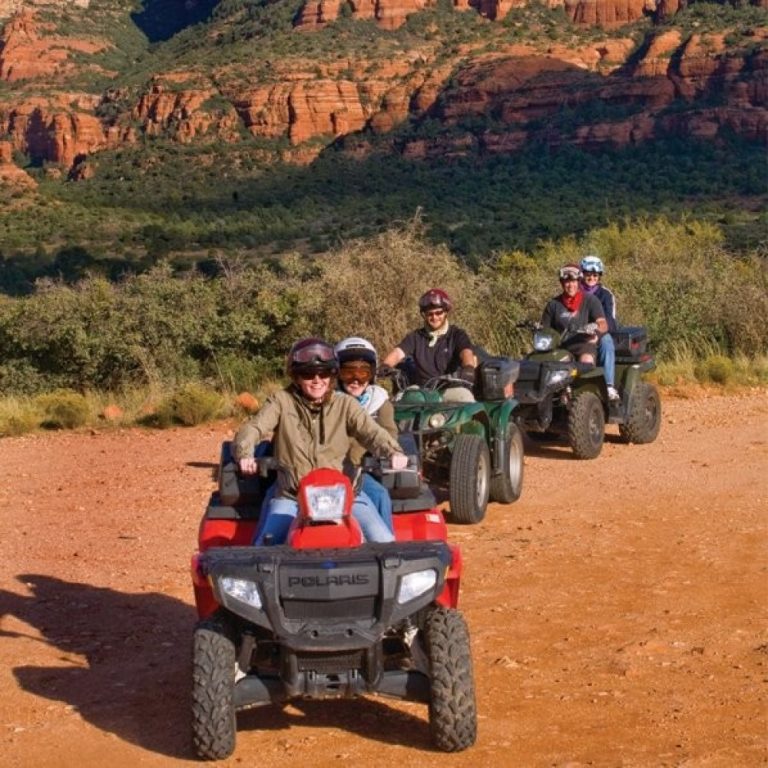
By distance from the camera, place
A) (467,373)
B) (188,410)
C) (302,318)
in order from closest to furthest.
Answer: (467,373)
(188,410)
(302,318)

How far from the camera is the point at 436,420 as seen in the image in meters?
9.48

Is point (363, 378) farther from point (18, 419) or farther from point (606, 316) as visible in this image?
point (18, 419)

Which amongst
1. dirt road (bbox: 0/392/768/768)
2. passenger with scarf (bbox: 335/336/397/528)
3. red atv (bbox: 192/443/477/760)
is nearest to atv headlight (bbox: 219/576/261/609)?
red atv (bbox: 192/443/477/760)

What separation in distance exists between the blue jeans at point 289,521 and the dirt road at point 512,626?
29.2 inches

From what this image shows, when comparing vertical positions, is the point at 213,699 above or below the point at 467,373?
above

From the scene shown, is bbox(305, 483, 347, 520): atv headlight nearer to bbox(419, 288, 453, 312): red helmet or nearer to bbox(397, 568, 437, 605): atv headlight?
bbox(397, 568, 437, 605): atv headlight

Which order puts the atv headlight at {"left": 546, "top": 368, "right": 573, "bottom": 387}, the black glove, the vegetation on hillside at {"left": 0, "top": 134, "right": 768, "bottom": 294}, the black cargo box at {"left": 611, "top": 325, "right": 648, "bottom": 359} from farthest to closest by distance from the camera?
1. the vegetation on hillside at {"left": 0, "top": 134, "right": 768, "bottom": 294}
2. the black cargo box at {"left": 611, "top": 325, "right": 648, "bottom": 359}
3. the atv headlight at {"left": 546, "top": 368, "right": 573, "bottom": 387}
4. the black glove

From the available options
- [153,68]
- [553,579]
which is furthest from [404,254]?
[153,68]

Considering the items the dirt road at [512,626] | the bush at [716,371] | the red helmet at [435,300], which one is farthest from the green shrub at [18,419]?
the bush at [716,371]

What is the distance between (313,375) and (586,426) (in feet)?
21.2

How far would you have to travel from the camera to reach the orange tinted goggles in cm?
741

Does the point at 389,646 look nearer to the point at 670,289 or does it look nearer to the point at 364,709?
the point at 364,709

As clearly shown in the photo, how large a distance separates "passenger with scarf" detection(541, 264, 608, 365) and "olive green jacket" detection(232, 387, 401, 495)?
6593mm

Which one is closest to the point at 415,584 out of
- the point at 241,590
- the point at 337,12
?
the point at 241,590
